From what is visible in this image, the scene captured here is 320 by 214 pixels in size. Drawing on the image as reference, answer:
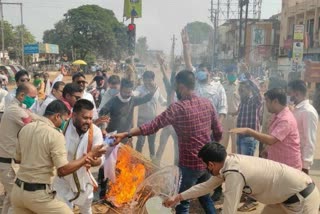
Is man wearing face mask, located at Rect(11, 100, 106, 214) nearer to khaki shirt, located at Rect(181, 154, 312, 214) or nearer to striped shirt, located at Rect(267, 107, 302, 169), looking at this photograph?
khaki shirt, located at Rect(181, 154, 312, 214)

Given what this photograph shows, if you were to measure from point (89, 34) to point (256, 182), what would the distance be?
2637 inches

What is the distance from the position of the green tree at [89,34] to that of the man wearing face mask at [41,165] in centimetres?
6159

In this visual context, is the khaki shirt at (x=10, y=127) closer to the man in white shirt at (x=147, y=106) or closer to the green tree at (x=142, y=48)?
the man in white shirt at (x=147, y=106)

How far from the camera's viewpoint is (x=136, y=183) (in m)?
4.74

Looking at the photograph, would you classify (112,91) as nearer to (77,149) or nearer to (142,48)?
(77,149)

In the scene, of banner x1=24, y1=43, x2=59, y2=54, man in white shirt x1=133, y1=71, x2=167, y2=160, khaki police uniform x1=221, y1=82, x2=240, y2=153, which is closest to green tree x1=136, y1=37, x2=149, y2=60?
banner x1=24, y1=43, x2=59, y2=54

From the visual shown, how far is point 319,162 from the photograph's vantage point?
7.95 m

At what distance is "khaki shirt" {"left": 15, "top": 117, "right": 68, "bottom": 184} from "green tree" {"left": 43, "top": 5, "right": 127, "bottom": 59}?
2425 inches

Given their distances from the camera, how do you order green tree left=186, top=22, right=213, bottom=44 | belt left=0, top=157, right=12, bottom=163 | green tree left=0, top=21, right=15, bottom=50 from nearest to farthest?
belt left=0, top=157, right=12, bottom=163 → green tree left=0, top=21, right=15, bottom=50 → green tree left=186, top=22, right=213, bottom=44

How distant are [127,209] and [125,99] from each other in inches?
84.8

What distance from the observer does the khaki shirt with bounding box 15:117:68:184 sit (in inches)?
119

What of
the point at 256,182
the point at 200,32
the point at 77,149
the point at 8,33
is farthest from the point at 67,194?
the point at 200,32

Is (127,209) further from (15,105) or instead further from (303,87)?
(303,87)

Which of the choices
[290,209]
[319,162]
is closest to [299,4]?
[319,162]
